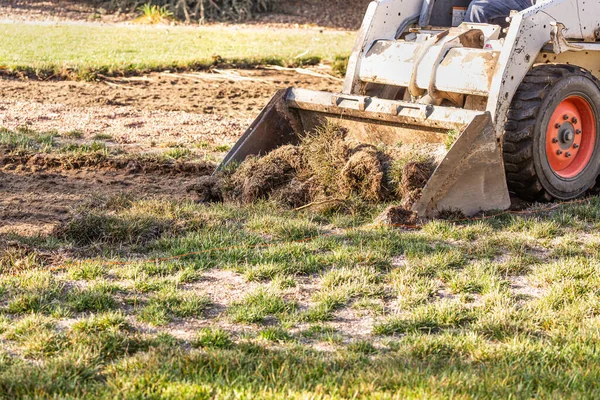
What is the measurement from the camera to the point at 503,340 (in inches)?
162

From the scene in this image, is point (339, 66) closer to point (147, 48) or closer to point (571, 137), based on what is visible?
point (147, 48)

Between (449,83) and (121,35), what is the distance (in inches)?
503

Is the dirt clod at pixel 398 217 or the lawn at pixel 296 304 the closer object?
the lawn at pixel 296 304

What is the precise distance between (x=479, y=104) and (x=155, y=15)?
16.7 meters

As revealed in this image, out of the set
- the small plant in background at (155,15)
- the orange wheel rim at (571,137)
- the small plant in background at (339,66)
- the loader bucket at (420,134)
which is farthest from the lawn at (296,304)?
the small plant in background at (155,15)

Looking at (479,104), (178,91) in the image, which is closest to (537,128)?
(479,104)

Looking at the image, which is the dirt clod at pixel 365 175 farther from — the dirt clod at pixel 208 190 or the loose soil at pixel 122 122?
the loose soil at pixel 122 122

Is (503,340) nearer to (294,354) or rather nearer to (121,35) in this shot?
(294,354)

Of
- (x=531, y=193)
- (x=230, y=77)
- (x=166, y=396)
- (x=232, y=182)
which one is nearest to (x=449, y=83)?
(x=531, y=193)

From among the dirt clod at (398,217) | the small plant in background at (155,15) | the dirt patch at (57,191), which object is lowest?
the dirt patch at (57,191)

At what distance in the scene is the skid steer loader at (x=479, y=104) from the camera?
623 centimetres

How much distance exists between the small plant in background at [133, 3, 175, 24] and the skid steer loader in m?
15.5

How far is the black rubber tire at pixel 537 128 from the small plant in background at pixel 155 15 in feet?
55.1

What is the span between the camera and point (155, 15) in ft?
73.0
